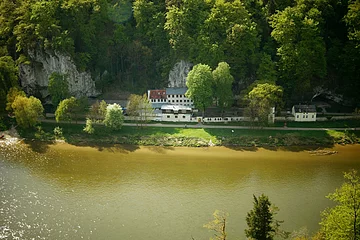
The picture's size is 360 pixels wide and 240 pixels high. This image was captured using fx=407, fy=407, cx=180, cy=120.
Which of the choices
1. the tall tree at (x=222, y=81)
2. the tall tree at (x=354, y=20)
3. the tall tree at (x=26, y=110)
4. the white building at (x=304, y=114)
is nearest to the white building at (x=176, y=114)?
the tall tree at (x=222, y=81)

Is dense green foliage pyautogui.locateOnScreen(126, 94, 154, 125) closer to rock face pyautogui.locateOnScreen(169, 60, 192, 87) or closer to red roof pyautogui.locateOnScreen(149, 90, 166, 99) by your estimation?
red roof pyautogui.locateOnScreen(149, 90, 166, 99)

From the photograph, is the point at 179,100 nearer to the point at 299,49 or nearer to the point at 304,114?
the point at 304,114

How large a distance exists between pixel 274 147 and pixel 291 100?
1176cm

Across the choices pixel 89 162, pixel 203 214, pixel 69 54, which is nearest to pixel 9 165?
pixel 89 162

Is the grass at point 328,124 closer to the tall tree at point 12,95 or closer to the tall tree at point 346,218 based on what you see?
the tall tree at point 346,218

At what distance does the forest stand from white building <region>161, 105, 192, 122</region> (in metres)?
7.34

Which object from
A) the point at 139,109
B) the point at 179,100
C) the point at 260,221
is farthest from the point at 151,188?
the point at 179,100

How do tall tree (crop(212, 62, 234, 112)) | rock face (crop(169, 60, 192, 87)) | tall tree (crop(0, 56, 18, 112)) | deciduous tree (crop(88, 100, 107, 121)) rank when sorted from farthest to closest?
rock face (crop(169, 60, 192, 87)), tall tree (crop(0, 56, 18, 112)), tall tree (crop(212, 62, 234, 112)), deciduous tree (crop(88, 100, 107, 121))

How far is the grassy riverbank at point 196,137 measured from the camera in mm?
50906

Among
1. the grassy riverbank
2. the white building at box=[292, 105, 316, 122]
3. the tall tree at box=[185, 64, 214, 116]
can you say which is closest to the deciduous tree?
the grassy riverbank

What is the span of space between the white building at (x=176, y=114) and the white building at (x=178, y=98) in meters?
2.55

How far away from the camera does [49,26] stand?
2221 inches

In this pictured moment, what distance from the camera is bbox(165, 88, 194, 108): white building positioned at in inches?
2285

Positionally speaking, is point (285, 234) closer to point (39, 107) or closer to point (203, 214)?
point (203, 214)
